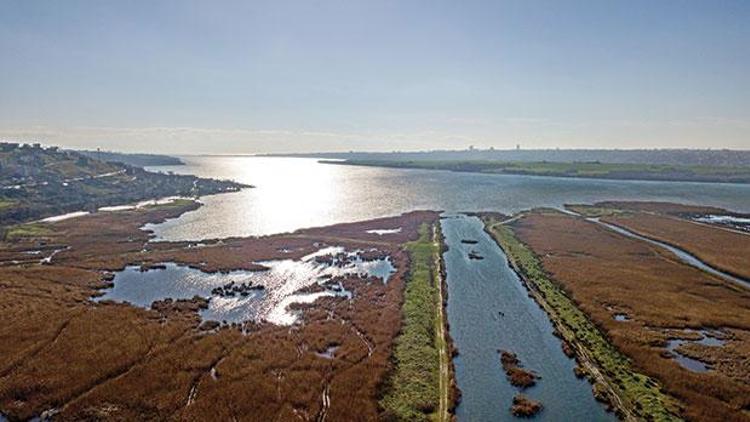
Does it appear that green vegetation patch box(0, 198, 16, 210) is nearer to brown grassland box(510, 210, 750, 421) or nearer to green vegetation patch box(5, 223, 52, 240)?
green vegetation patch box(5, 223, 52, 240)

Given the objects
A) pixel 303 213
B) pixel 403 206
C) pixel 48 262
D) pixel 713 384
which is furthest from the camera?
pixel 403 206

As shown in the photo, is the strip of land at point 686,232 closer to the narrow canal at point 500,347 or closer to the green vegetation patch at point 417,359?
the narrow canal at point 500,347

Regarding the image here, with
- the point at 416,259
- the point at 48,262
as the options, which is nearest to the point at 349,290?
the point at 416,259

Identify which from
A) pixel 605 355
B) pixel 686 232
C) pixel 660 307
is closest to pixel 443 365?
pixel 605 355

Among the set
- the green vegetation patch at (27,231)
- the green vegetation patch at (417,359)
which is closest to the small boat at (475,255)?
the green vegetation patch at (417,359)

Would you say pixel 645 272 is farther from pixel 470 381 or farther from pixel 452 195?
pixel 452 195

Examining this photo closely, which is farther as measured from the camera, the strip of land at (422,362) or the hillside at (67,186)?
the hillside at (67,186)
